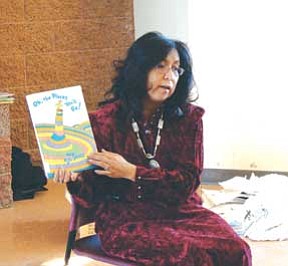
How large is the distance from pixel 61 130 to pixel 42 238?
1.50m

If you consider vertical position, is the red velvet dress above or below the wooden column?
above

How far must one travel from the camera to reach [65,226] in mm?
3861

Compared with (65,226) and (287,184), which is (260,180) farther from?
(65,226)

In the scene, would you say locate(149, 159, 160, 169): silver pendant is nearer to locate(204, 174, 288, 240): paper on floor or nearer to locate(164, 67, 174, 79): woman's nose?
locate(164, 67, 174, 79): woman's nose

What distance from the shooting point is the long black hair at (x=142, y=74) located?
2.38 metres

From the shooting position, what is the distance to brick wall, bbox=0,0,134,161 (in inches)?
193

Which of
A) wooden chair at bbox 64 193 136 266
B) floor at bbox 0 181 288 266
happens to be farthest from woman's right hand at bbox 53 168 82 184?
floor at bbox 0 181 288 266

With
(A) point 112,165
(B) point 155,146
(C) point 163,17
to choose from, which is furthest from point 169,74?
(C) point 163,17

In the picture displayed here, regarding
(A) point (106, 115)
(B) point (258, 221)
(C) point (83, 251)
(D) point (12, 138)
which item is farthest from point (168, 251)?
(D) point (12, 138)

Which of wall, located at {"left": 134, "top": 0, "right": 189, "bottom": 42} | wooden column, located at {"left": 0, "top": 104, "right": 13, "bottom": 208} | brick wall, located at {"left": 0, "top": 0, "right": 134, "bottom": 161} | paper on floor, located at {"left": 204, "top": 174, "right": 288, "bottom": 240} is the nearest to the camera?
paper on floor, located at {"left": 204, "top": 174, "right": 288, "bottom": 240}

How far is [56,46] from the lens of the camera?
5020 mm

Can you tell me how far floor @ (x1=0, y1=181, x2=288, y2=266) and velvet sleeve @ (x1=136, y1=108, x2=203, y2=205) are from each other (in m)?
0.97

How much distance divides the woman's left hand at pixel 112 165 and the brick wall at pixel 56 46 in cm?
258

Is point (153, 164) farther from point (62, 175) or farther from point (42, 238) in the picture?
point (42, 238)
